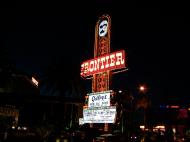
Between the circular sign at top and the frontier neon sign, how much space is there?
3.13 meters

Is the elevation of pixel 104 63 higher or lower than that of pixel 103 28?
lower

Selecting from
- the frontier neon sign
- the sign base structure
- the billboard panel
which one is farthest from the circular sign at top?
the sign base structure

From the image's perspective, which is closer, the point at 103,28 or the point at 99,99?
the point at 99,99

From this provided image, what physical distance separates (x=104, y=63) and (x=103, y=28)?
188 inches

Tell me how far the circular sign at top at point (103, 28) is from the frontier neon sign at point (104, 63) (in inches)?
123

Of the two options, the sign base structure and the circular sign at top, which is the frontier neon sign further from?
the sign base structure

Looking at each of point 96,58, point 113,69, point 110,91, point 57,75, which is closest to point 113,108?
point 110,91

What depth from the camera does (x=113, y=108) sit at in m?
27.4

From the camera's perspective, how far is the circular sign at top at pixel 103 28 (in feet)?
110

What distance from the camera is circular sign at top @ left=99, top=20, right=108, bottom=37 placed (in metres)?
33.6

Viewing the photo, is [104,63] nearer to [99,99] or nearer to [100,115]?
[99,99]

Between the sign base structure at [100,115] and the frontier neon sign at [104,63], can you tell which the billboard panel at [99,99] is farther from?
the frontier neon sign at [104,63]

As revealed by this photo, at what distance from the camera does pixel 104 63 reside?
31641 mm

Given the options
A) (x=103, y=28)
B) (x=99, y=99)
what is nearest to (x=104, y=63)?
(x=99, y=99)
